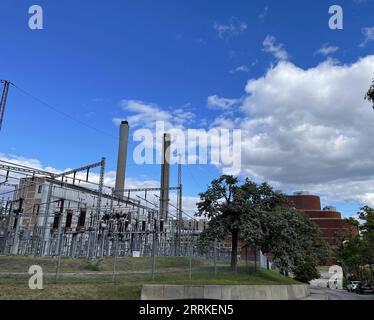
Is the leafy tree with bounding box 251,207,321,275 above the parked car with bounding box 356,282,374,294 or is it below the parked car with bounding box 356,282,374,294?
above

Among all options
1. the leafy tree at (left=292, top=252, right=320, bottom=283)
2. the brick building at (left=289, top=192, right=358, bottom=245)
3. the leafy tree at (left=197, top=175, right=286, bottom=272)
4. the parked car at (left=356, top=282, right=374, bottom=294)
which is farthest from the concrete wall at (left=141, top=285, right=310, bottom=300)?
the brick building at (left=289, top=192, right=358, bottom=245)

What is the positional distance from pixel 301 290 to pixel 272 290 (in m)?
6.86

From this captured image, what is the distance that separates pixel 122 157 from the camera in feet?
169

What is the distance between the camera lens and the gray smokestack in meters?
50.4

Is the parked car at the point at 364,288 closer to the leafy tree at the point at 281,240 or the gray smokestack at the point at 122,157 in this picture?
the leafy tree at the point at 281,240

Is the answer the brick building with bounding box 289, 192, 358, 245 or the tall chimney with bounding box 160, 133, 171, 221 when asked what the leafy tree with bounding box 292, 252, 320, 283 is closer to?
the tall chimney with bounding box 160, 133, 171, 221

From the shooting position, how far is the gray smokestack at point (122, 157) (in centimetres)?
5041

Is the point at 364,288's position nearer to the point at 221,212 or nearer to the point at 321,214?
the point at 221,212

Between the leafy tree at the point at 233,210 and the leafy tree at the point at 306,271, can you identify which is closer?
the leafy tree at the point at 233,210

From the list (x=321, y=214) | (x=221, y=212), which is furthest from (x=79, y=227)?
(x=321, y=214)

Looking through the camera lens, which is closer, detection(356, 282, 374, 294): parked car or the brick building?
detection(356, 282, 374, 294): parked car

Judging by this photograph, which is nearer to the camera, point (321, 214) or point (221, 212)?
point (221, 212)

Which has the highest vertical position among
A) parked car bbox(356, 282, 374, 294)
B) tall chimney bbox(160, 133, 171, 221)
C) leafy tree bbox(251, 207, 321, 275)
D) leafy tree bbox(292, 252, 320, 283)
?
tall chimney bbox(160, 133, 171, 221)

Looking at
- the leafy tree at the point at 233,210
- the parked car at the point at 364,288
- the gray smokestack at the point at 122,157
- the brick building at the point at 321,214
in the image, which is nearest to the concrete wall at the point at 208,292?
the leafy tree at the point at 233,210
